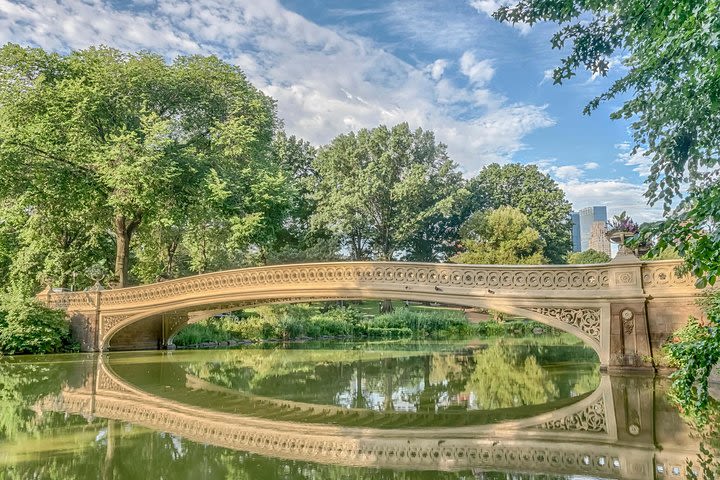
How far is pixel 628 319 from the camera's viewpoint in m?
9.88

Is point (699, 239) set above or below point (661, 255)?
below

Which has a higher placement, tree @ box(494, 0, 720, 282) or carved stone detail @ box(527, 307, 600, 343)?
tree @ box(494, 0, 720, 282)

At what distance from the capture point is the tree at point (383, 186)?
29125 millimetres

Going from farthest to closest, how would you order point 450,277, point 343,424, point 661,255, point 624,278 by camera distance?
point 661,255
point 450,277
point 624,278
point 343,424

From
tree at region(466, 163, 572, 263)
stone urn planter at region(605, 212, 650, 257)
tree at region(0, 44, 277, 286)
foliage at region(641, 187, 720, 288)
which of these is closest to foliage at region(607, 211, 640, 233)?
stone urn planter at region(605, 212, 650, 257)

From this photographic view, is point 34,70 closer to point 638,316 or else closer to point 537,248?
point 638,316

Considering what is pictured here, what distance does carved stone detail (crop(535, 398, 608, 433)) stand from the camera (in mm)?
5910

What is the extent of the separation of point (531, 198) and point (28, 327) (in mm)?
29652

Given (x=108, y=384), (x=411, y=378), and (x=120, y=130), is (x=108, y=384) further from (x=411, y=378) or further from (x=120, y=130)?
(x=120, y=130)

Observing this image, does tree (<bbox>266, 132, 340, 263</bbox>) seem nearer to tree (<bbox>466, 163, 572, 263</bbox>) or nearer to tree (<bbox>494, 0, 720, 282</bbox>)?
tree (<bbox>466, 163, 572, 263</bbox>)

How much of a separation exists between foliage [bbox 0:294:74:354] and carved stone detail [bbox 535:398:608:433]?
1561cm

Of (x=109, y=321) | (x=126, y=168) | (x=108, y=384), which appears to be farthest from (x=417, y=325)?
(x=108, y=384)

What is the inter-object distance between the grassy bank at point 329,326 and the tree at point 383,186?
5.58 m

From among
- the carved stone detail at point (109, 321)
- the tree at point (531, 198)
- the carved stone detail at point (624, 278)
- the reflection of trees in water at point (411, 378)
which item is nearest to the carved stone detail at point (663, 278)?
the carved stone detail at point (624, 278)
